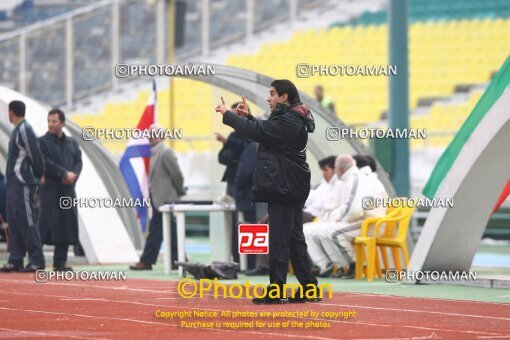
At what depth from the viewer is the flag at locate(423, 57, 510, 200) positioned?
44.0ft

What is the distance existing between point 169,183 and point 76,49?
1570 centimetres

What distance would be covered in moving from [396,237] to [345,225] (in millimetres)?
759

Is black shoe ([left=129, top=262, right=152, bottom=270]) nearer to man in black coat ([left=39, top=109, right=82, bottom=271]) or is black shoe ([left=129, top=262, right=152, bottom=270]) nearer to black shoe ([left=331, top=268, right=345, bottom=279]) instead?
man in black coat ([left=39, top=109, right=82, bottom=271])

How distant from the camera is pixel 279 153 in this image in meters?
11.4

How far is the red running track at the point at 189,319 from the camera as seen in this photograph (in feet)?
29.4

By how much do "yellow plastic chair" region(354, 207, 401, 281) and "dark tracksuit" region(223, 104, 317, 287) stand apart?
439 cm

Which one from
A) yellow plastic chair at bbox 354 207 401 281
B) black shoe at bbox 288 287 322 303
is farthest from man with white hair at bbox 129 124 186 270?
black shoe at bbox 288 287 322 303

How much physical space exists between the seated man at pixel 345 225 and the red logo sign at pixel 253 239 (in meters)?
4.82

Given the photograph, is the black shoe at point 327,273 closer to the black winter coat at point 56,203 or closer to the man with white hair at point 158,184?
the man with white hair at point 158,184

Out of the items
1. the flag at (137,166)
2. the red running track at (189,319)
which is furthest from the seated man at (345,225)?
the flag at (137,166)

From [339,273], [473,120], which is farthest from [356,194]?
[473,120]

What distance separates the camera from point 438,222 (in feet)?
47.8

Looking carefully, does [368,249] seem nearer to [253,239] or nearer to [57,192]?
[57,192]

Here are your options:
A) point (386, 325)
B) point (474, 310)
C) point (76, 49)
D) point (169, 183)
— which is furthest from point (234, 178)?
point (76, 49)
